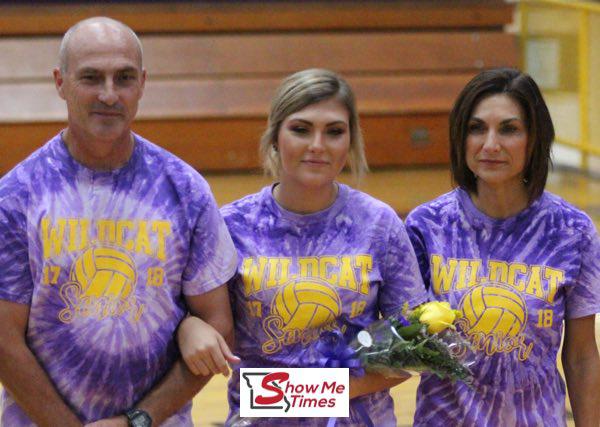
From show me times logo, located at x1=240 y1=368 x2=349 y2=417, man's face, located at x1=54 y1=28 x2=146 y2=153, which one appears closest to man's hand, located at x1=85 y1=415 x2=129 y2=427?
show me times logo, located at x1=240 y1=368 x2=349 y2=417

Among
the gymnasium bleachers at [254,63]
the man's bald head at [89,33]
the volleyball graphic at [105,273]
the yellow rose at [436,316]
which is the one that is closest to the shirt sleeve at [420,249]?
the yellow rose at [436,316]

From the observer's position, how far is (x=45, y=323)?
8.13 ft

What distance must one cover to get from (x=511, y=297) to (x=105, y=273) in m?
0.99

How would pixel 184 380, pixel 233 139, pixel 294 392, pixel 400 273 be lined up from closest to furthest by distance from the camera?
pixel 184 380 < pixel 294 392 < pixel 400 273 < pixel 233 139

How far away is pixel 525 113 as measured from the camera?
112 inches

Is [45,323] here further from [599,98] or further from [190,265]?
[599,98]

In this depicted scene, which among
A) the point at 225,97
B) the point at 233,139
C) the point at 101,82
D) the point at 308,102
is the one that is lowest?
the point at 233,139

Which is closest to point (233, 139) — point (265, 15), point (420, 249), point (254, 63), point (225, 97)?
point (225, 97)

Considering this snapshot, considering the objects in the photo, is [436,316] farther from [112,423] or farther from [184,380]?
[112,423]

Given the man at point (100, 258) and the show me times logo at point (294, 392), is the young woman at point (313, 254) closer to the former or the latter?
the show me times logo at point (294, 392)

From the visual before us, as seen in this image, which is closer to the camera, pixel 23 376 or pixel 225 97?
pixel 23 376

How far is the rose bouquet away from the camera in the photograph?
8.42ft

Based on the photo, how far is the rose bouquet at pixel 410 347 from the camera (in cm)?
257

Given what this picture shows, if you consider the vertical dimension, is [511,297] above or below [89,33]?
below
